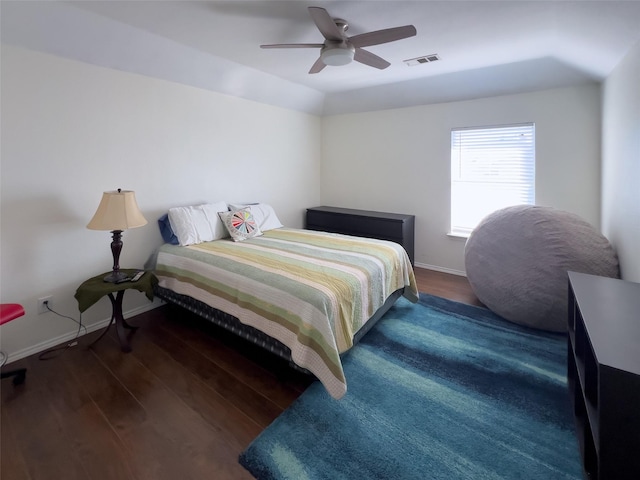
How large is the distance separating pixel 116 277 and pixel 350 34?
8.85 ft

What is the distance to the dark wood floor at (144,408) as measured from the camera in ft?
4.79

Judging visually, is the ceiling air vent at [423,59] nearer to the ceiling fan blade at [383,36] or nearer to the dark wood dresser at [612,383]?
the ceiling fan blade at [383,36]

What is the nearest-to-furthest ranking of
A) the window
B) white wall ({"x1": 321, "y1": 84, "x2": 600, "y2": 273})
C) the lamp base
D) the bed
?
1. the bed
2. the lamp base
3. white wall ({"x1": 321, "y1": 84, "x2": 600, "y2": 273})
4. the window

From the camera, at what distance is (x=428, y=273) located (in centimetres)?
409

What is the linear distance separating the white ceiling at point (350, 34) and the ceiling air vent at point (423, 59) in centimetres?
9

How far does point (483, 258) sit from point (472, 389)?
4.36 ft

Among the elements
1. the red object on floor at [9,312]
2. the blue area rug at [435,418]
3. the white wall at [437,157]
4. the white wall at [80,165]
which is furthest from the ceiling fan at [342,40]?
the red object on floor at [9,312]

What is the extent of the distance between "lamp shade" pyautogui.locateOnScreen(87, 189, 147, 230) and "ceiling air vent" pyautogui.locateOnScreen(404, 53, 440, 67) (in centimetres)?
288

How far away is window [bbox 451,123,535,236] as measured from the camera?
3479 millimetres

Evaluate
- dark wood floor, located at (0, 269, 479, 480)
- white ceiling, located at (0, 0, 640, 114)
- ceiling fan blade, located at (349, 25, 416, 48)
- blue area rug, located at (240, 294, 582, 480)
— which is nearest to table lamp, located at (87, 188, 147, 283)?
dark wood floor, located at (0, 269, 479, 480)

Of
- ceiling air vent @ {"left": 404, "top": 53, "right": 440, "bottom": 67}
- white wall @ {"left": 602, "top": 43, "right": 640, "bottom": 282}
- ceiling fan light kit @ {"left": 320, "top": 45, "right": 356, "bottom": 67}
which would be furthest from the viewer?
Answer: ceiling air vent @ {"left": 404, "top": 53, "right": 440, "bottom": 67}

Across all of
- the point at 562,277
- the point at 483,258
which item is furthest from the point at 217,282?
the point at 562,277

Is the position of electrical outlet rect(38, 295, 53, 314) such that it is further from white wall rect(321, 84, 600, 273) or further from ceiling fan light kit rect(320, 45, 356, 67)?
white wall rect(321, 84, 600, 273)

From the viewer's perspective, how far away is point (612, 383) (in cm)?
95
